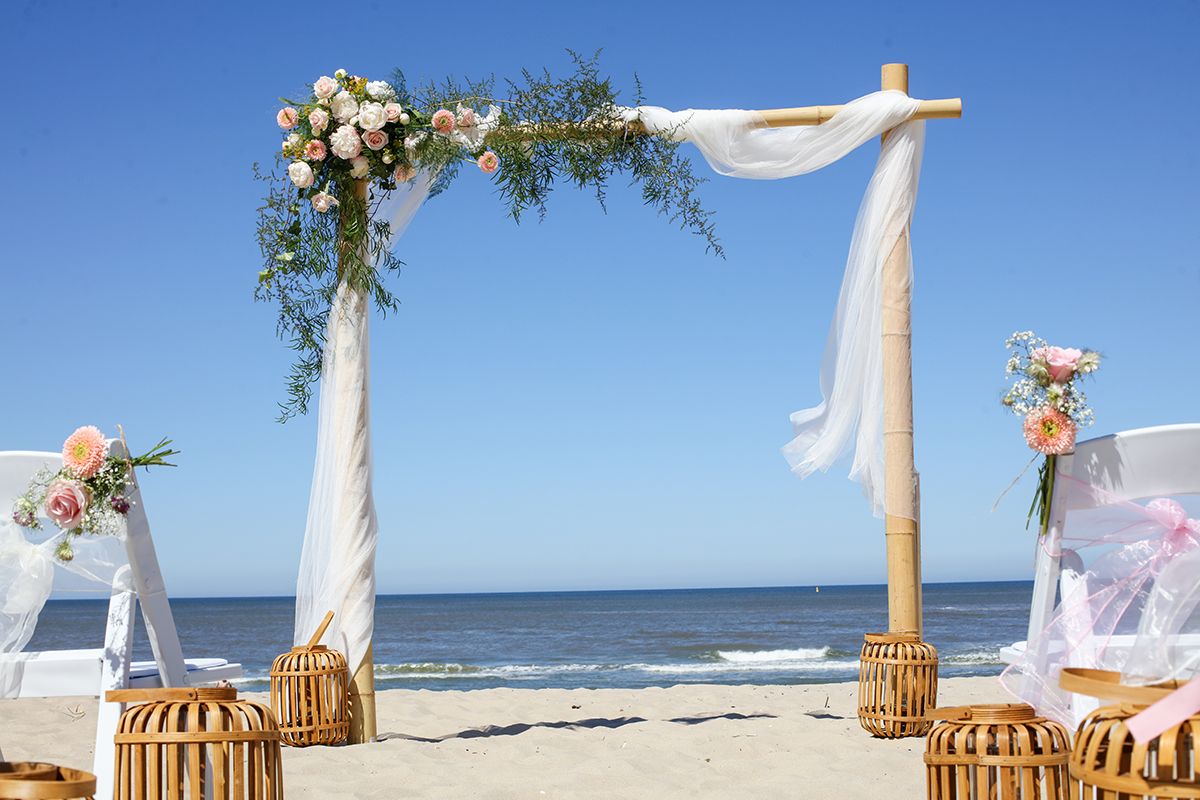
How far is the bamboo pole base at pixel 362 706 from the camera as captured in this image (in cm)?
552

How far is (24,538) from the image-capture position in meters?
3.12

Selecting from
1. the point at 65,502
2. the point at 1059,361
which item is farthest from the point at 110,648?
the point at 1059,361

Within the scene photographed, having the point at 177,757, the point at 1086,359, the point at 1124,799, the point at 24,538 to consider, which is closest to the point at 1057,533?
the point at 1086,359

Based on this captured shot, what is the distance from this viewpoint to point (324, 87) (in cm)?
553

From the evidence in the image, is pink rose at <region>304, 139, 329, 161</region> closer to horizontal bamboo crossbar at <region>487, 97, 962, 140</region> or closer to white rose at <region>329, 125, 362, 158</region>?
white rose at <region>329, 125, 362, 158</region>

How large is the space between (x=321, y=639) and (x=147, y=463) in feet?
8.14

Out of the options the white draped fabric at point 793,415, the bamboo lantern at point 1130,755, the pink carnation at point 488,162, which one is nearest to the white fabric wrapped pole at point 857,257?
the white draped fabric at point 793,415

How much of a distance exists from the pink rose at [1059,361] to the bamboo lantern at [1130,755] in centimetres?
243

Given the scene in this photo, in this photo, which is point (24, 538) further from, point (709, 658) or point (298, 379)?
point (709, 658)

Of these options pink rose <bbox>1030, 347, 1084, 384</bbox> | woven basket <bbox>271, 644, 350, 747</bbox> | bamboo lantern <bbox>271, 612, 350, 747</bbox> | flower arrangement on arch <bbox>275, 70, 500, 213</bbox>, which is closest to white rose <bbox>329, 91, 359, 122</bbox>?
flower arrangement on arch <bbox>275, 70, 500, 213</bbox>

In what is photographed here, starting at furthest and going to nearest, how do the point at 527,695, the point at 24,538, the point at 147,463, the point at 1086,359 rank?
the point at 527,695
the point at 1086,359
the point at 147,463
the point at 24,538

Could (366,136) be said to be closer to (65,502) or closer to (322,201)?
(322,201)

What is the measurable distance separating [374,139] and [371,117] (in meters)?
0.12

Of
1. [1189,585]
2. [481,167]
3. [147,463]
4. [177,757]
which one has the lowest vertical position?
[177,757]
